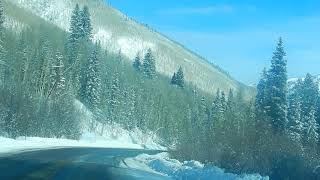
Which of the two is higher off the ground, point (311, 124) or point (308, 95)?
point (308, 95)

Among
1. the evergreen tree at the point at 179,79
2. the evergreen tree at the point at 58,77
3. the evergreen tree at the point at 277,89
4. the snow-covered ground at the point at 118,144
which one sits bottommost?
the snow-covered ground at the point at 118,144

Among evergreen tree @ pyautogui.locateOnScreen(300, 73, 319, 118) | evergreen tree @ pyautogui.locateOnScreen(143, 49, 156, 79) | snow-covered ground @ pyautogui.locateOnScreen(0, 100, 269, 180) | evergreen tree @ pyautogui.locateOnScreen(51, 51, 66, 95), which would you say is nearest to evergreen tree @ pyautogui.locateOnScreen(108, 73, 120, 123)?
snow-covered ground @ pyautogui.locateOnScreen(0, 100, 269, 180)

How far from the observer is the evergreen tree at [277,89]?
174ft

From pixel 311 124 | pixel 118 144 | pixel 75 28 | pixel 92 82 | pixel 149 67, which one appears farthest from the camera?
pixel 149 67

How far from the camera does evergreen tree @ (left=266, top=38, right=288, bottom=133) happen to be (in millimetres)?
53125

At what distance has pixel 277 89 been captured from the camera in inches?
2121

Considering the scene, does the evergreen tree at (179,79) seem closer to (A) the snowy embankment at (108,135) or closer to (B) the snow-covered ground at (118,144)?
(B) the snow-covered ground at (118,144)

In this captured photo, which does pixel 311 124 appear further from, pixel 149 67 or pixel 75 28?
A: pixel 149 67

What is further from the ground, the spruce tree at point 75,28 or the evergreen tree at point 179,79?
the spruce tree at point 75,28

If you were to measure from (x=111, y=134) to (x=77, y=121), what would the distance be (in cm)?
2186

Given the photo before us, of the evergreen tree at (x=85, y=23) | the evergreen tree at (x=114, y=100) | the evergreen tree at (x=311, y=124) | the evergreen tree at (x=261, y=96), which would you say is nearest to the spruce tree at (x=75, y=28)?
the evergreen tree at (x=85, y=23)

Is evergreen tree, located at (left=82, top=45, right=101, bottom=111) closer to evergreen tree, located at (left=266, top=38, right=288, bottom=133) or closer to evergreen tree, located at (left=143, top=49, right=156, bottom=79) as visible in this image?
evergreen tree, located at (left=266, top=38, right=288, bottom=133)

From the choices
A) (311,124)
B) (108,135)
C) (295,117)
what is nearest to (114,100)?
(108,135)

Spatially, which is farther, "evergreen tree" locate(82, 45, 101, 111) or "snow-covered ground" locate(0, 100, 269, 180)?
"evergreen tree" locate(82, 45, 101, 111)
